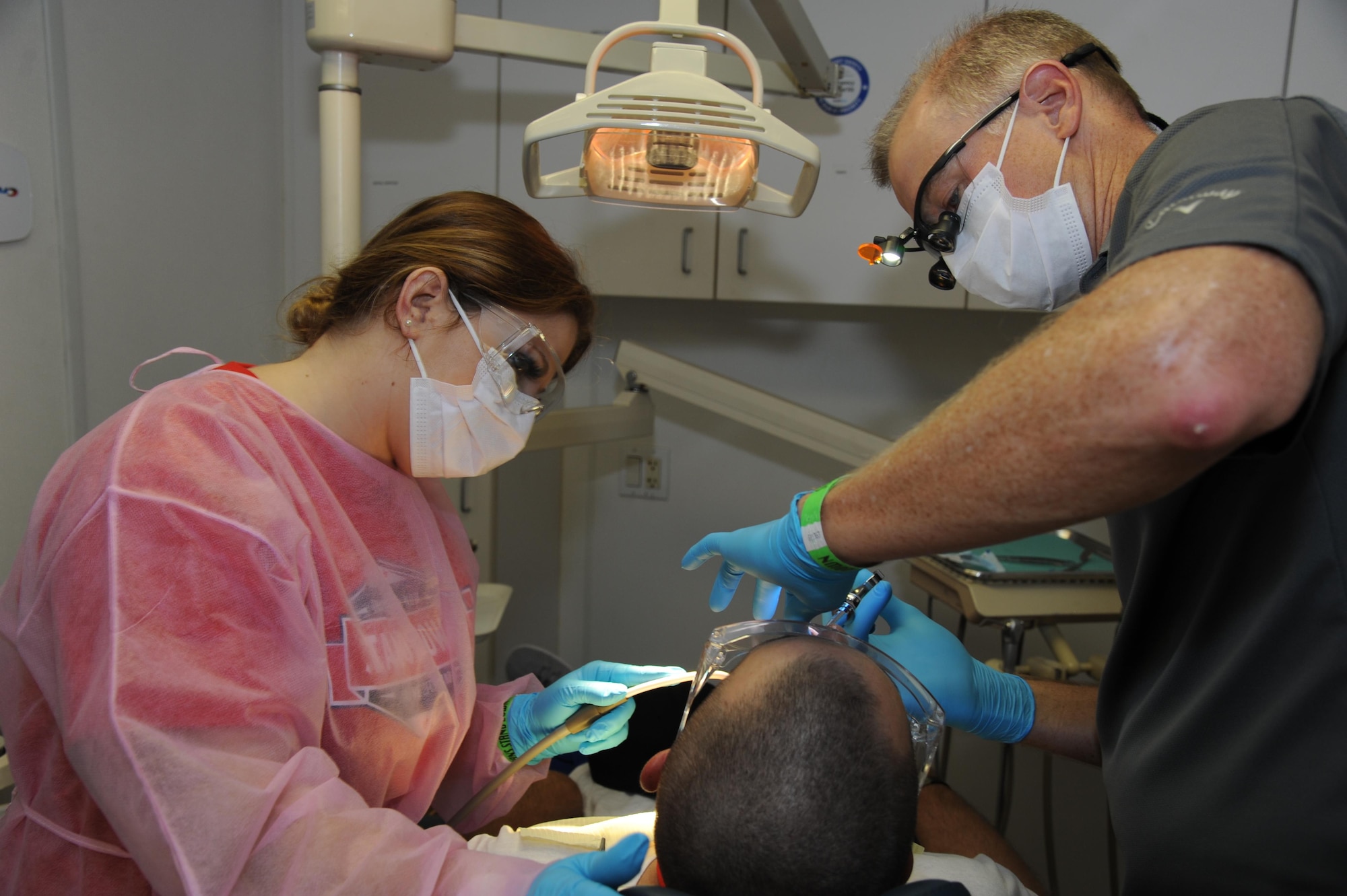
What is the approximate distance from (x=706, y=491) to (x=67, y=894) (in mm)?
2112

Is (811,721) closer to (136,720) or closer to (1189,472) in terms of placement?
(1189,472)

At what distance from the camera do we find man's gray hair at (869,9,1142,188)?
3.59 feet

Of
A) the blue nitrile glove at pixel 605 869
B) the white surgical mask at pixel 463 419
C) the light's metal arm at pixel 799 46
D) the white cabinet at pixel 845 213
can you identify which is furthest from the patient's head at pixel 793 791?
the white cabinet at pixel 845 213

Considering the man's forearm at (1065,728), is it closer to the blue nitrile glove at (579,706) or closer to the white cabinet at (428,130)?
the blue nitrile glove at (579,706)

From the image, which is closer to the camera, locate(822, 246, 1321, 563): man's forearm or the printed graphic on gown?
locate(822, 246, 1321, 563): man's forearm

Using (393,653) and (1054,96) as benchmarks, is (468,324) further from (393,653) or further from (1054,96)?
(1054,96)

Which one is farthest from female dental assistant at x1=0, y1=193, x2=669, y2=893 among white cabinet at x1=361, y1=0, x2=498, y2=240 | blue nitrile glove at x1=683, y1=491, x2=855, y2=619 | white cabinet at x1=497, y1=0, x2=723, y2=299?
white cabinet at x1=361, y1=0, x2=498, y2=240

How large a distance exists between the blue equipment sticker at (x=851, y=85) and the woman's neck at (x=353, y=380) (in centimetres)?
149

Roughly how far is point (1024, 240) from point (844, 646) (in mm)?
573

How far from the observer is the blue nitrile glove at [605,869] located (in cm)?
90

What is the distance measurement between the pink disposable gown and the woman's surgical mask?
0.12m

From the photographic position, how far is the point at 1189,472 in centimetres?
61

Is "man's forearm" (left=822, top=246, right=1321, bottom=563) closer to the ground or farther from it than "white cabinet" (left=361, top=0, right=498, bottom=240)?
closer to the ground

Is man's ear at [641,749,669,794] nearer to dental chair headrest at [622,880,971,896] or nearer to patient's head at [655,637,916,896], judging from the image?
patient's head at [655,637,916,896]
